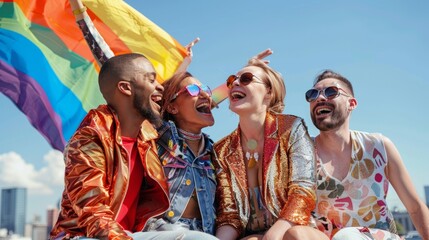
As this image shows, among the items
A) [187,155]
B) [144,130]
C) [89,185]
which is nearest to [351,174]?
[187,155]

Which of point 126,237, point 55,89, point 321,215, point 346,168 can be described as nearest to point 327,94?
point 346,168

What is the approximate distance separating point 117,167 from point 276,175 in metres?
1.43

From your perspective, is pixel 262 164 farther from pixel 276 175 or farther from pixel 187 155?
pixel 187 155

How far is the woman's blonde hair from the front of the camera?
4938 mm

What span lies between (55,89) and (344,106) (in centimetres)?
515

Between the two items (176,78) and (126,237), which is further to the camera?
(176,78)

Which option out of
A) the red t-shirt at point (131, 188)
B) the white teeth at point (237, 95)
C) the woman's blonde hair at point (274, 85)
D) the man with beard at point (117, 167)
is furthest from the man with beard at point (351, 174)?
the red t-shirt at point (131, 188)

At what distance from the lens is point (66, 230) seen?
375 centimetres

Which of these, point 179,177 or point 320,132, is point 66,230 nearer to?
point 179,177

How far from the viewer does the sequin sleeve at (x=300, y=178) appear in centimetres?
412

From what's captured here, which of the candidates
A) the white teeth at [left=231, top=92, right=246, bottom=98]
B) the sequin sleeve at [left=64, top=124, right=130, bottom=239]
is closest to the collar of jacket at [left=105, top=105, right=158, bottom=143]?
the sequin sleeve at [left=64, top=124, right=130, bottom=239]

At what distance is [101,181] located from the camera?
3775 millimetres

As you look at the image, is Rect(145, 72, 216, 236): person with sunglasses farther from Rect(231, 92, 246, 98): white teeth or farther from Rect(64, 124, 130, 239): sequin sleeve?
Rect(64, 124, 130, 239): sequin sleeve

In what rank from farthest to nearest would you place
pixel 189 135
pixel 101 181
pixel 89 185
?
1. pixel 189 135
2. pixel 101 181
3. pixel 89 185
